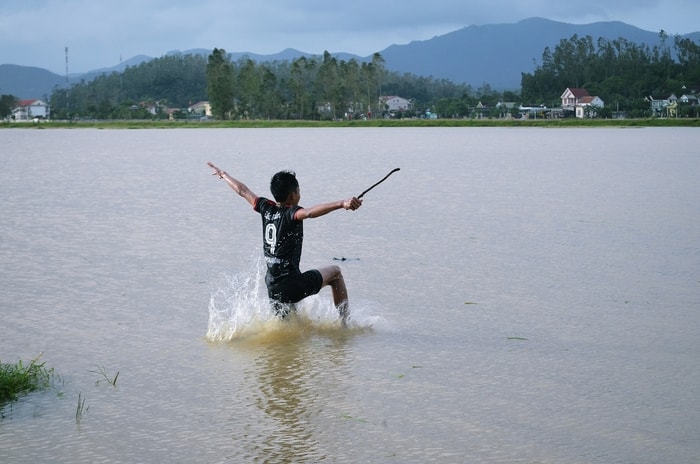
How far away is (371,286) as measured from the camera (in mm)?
12383

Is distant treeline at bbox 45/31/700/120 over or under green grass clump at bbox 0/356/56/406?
over

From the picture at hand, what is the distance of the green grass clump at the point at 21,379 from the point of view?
749 centimetres

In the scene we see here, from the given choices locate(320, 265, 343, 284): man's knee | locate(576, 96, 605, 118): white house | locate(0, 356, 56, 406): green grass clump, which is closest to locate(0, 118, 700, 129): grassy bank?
locate(576, 96, 605, 118): white house

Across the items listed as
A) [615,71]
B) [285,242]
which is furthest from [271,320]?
[615,71]

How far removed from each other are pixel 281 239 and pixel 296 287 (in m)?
0.46

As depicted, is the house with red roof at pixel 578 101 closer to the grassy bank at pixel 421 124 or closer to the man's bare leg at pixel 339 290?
the grassy bank at pixel 421 124

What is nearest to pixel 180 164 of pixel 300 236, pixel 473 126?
pixel 300 236

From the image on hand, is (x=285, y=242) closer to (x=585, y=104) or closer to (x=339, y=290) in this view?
(x=339, y=290)

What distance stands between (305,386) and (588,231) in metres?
10.7

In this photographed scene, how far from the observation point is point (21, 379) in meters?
7.69

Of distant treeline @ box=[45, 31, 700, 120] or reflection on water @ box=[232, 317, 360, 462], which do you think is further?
distant treeline @ box=[45, 31, 700, 120]

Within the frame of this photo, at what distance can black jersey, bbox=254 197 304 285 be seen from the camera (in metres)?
9.09

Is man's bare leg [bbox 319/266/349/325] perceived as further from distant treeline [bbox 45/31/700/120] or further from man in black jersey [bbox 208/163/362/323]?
distant treeline [bbox 45/31/700/120]

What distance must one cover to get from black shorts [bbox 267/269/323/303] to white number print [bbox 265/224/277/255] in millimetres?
303
